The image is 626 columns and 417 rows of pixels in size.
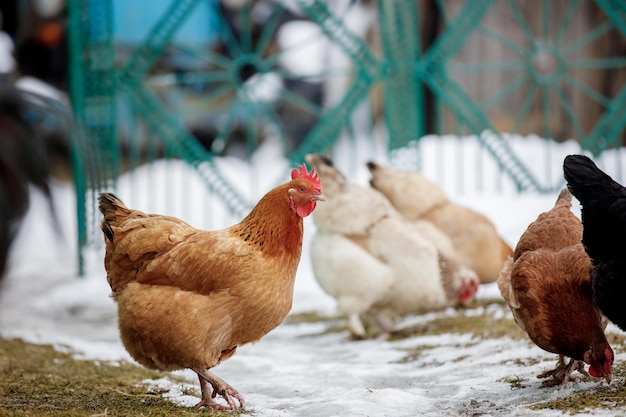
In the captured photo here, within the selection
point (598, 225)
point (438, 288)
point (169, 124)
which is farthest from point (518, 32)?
point (598, 225)

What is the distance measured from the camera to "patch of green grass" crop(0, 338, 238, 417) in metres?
3.74

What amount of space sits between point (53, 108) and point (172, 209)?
7.70 ft

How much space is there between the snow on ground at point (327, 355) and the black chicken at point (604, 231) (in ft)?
1.58

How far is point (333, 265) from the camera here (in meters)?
5.93

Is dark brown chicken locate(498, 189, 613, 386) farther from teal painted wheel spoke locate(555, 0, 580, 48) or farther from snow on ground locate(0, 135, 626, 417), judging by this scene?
teal painted wheel spoke locate(555, 0, 580, 48)

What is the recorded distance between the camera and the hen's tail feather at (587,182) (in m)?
3.59

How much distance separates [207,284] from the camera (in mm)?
3834

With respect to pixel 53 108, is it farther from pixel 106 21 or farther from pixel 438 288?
pixel 438 288

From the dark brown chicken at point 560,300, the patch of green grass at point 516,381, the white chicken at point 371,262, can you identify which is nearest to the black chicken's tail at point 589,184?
the dark brown chicken at point 560,300

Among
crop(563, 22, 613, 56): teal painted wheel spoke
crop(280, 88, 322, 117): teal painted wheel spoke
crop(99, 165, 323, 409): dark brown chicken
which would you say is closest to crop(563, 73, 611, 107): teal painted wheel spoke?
crop(563, 22, 613, 56): teal painted wheel spoke

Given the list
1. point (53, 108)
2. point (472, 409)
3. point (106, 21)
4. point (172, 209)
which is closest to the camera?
point (472, 409)

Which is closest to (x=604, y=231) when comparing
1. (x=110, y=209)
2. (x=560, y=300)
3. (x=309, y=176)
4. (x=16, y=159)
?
(x=560, y=300)

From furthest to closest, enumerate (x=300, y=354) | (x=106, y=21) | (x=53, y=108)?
(x=106, y=21) < (x=53, y=108) < (x=300, y=354)

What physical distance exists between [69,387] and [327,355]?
1.83m
